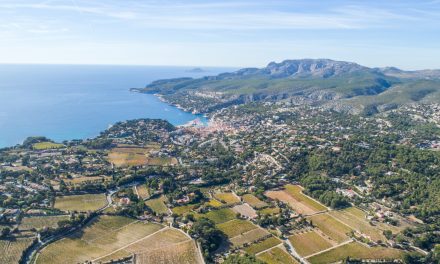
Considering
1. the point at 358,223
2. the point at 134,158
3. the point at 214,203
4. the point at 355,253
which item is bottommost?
the point at 355,253

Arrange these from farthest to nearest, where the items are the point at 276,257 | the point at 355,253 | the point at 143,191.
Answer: the point at 143,191
the point at 355,253
the point at 276,257

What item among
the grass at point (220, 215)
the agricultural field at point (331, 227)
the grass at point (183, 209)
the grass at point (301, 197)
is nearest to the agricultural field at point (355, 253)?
the agricultural field at point (331, 227)

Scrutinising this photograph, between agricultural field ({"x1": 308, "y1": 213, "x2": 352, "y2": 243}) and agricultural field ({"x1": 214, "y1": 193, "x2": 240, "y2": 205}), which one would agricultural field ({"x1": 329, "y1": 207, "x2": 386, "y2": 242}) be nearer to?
agricultural field ({"x1": 308, "y1": 213, "x2": 352, "y2": 243})

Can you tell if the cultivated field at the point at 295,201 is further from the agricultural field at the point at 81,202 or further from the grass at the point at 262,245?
the agricultural field at the point at 81,202

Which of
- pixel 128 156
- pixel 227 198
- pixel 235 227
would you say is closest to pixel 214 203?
pixel 227 198

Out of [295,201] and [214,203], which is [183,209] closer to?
[214,203]

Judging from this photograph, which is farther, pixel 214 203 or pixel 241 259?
pixel 214 203

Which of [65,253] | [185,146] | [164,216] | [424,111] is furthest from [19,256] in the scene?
[424,111]

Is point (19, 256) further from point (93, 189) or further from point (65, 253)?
point (93, 189)
